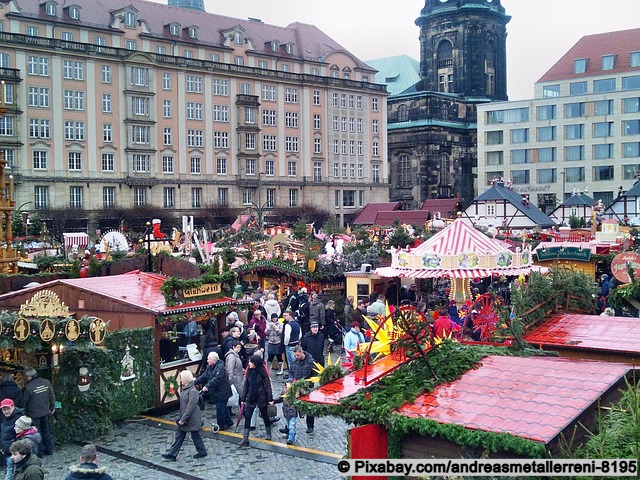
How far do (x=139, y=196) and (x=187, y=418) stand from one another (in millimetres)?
55778

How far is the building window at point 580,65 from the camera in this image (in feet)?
262

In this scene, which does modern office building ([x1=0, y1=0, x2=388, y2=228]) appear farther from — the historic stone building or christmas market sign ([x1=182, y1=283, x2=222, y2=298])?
christmas market sign ([x1=182, y1=283, x2=222, y2=298])

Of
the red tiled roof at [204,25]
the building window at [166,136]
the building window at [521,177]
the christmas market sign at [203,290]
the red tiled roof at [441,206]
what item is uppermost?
the red tiled roof at [204,25]

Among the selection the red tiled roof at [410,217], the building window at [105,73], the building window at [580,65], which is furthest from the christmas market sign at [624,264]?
the building window at [580,65]

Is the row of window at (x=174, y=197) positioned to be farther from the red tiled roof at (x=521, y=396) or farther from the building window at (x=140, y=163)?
the red tiled roof at (x=521, y=396)

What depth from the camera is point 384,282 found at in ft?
85.0

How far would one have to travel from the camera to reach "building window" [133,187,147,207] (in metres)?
65.6

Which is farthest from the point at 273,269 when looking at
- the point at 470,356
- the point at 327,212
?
the point at 327,212

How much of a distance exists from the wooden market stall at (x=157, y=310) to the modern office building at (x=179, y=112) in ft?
146

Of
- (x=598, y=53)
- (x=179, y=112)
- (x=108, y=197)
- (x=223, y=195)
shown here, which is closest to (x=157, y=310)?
(x=108, y=197)

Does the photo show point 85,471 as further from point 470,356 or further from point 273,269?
point 273,269

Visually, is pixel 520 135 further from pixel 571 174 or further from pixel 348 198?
pixel 348 198

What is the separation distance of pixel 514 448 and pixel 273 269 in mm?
20983

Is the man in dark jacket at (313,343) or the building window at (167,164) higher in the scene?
the building window at (167,164)
